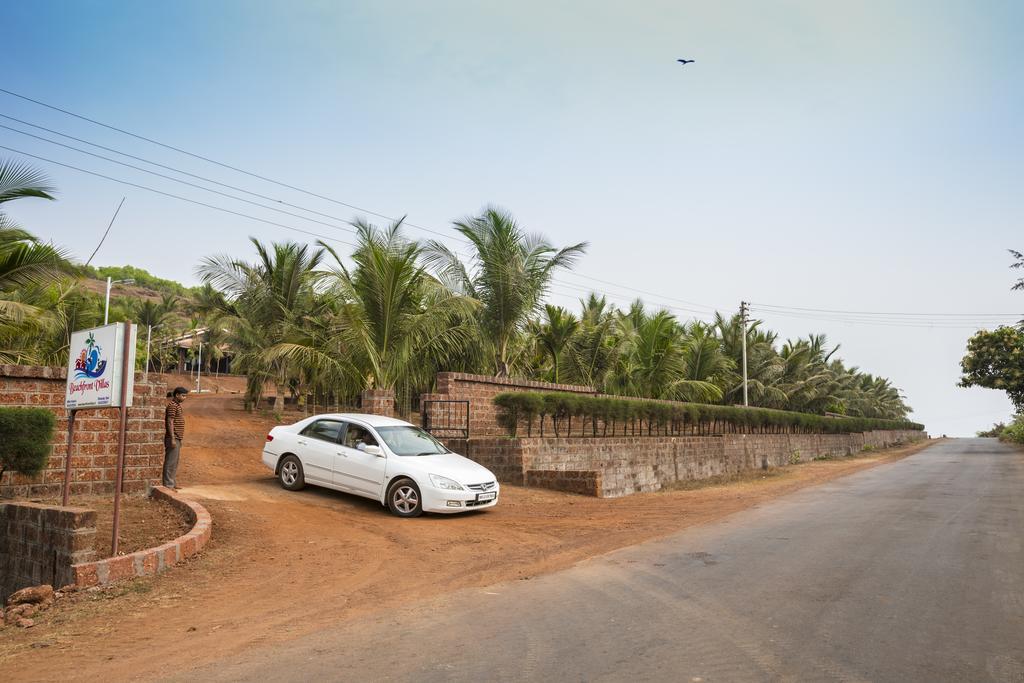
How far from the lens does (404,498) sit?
12250 millimetres

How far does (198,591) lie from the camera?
739 centimetres

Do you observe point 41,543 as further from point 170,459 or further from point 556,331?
point 556,331

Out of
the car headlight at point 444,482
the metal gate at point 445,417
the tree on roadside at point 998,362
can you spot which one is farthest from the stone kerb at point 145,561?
the tree on roadside at point 998,362

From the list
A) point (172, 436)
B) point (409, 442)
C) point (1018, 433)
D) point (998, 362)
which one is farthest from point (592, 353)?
point (1018, 433)

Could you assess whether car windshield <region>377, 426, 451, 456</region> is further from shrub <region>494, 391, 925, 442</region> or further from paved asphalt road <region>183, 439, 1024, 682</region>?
shrub <region>494, 391, 925, 442</region>

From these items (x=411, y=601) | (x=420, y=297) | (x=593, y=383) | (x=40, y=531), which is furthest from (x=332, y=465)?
(x=593, y=383)

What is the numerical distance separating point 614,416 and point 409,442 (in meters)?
9.76

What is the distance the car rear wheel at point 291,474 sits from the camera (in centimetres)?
1355

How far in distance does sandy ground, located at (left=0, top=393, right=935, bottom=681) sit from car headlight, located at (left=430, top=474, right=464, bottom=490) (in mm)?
548

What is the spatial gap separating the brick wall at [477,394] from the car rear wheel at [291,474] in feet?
15.2

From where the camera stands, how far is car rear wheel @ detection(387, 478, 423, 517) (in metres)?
12.2

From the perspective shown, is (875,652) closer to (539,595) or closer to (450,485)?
(539,595)

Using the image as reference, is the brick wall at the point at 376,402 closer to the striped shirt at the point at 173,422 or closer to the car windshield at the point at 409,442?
the car windshield at the point at 409,442

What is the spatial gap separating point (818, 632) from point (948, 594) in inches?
83.4
